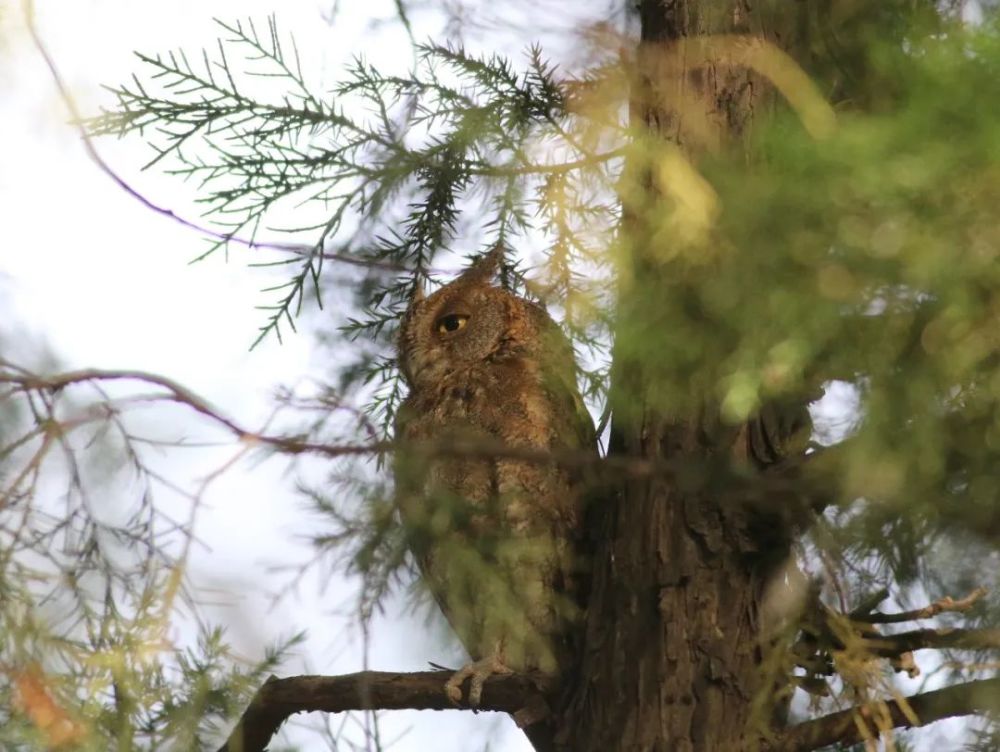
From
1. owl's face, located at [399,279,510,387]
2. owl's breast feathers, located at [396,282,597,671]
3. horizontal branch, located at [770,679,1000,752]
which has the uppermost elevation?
owl's face, located at [399,279,510,387]

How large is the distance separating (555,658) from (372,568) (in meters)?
→ 0.63

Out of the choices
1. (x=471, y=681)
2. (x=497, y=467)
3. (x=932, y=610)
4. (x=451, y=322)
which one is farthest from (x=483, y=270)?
(x=932, y=610)

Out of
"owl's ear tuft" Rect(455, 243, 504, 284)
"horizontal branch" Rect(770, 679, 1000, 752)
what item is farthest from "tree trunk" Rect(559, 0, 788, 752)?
"owl's ear tuft" Rect(455, 243, 504, 284)

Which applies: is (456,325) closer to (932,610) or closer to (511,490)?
(511,490)

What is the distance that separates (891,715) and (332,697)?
0.78 meters

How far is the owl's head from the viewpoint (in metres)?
2.42

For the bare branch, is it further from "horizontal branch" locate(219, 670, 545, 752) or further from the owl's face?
the owl's face

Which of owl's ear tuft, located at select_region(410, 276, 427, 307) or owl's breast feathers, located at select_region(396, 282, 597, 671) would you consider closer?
owl's breast feathers, located at select_region(396, 282, 597, 671)

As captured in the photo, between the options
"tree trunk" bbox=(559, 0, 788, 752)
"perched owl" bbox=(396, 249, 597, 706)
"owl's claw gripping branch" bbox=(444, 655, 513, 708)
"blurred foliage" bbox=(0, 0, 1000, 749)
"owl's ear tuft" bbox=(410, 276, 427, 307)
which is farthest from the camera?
"owl's ear tuft" bbox=(410, 276, 427, 307)

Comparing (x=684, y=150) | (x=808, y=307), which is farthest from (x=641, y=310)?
(x=684, y=150)

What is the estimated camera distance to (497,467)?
2.21m

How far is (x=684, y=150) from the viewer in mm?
1906

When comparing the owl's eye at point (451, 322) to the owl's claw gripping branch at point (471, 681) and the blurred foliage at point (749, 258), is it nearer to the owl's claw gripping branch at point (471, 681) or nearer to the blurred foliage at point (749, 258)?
the blurred foliage at point (749, 258)

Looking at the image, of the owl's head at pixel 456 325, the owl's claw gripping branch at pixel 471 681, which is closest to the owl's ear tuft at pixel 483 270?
the owl's head at pixel 456 325
